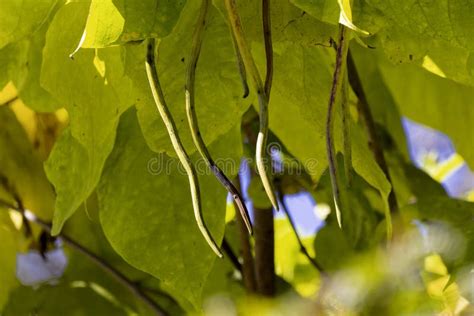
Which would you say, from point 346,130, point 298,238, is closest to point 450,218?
point 298,238

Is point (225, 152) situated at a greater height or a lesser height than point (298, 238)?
greater

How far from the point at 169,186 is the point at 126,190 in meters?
0.03

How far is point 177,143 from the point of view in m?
0.40

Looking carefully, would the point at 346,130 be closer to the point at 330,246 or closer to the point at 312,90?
the point at 312,90

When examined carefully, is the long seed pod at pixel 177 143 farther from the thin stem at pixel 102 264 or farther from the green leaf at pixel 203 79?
the thin stem at pixel 102 264

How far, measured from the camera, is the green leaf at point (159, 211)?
1.69ft

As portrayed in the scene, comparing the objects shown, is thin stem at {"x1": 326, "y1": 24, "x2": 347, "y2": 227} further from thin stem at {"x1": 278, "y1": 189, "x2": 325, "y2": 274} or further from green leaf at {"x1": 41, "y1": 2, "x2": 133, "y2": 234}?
Result: thin stem at {"x1": 278, "y1": 189, "x2": 325, "y2": 274}

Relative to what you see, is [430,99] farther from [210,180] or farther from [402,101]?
[210,180]

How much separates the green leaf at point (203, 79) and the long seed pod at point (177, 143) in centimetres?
4

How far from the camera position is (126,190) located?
1.87ft

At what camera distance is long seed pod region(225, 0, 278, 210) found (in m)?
0.37

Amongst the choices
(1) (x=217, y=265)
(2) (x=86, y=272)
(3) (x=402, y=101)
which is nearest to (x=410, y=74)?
(3) (x=402, y=101)

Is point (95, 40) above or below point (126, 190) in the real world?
above

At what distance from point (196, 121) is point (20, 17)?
0.12 meters
